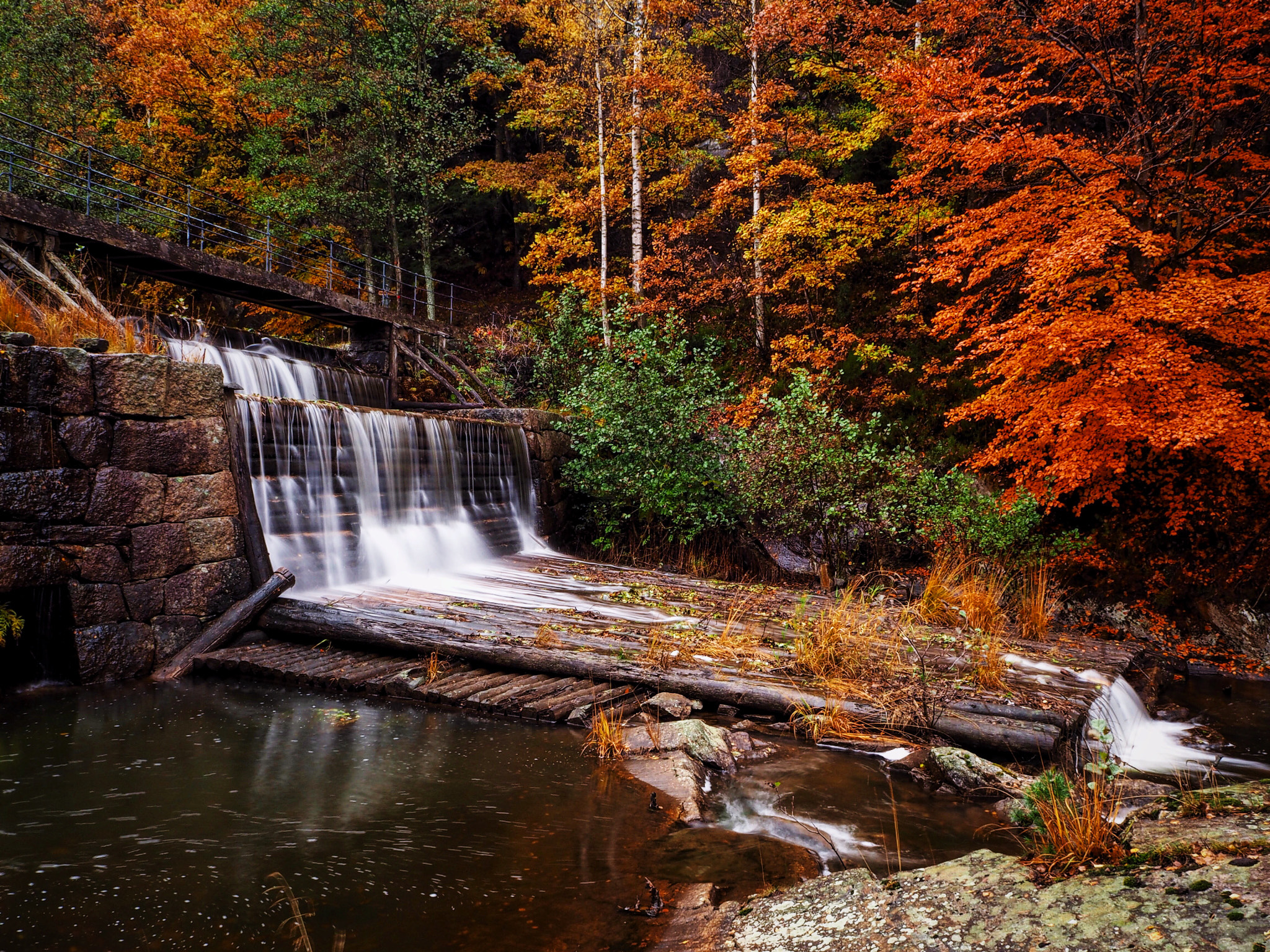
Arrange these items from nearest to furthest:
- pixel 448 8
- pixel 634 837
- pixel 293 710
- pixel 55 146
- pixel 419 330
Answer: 1. pixel 634 837
2. pixel 293 710
3. pixel 419 330
4. pixel 448 8
5. pixel 55 146

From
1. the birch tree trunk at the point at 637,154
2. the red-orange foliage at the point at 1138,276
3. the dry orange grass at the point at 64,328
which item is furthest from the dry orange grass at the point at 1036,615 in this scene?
the birch tree trunk at the point at 637,154

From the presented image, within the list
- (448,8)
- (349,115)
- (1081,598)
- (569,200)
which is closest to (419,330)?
(569,200)

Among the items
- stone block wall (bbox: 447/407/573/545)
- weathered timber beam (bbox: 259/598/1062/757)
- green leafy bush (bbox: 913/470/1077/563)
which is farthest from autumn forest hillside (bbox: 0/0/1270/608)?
weathered timber beam (bbox: 259/598/1062/757)

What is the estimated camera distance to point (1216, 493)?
31.3 ft

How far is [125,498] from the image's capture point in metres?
6.02

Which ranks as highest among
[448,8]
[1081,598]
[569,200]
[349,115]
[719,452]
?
[448,8]

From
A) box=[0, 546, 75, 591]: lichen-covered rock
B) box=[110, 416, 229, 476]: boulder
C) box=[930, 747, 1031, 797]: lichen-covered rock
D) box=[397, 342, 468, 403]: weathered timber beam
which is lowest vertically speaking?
box=[930, 747, 1031, 797]: lichen-covered rock

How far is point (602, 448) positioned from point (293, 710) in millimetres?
7760

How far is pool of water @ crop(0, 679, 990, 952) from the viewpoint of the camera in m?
2.70

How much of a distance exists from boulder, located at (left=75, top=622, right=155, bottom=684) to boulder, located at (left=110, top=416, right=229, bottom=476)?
133cm

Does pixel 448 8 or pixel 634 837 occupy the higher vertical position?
pixel 448 8

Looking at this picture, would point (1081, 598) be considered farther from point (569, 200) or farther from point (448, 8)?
point (448, 8)

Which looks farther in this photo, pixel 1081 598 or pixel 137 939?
pixel 1081 598

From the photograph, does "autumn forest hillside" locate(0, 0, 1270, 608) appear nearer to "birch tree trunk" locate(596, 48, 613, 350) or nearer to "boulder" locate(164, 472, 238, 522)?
"birch tree trunk" locate(596, 48, 613, 350)
